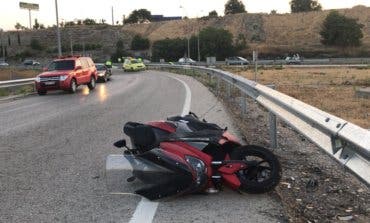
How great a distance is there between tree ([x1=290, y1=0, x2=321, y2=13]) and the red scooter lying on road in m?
173

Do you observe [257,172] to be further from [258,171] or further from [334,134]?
[334,134]

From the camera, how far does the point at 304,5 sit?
175 m

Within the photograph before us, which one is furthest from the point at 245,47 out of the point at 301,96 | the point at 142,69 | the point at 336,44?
the point at 301,96

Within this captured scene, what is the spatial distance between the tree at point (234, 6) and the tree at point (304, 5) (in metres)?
15.1

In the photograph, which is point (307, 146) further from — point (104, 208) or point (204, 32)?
point (204, 32)

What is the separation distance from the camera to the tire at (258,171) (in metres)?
6.24

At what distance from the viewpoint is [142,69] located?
66188 millimetres

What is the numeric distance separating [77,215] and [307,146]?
15.5 feet

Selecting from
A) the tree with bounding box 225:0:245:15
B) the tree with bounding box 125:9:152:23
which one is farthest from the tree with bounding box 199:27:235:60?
the tree with bounding box 125:9:152:23

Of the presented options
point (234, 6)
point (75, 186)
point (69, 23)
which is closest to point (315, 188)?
point (75, 186)

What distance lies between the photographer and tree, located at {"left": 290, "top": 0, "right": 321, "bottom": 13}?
174m

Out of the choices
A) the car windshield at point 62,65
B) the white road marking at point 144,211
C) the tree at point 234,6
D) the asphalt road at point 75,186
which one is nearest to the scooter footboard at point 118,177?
the asphalt road at point 75,186

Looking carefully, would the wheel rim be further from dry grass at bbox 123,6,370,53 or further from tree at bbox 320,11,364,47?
dry grass at bbox 123,6,370,53

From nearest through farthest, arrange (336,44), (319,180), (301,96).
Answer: (319,180) < (301,96) < (336,44)
